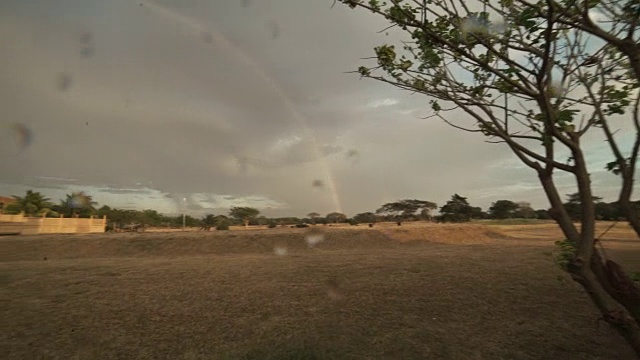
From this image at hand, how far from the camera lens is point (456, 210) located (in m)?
90.3

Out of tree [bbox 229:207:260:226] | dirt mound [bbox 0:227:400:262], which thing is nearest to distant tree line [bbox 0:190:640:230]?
tree [bbox 229:207:260:226]

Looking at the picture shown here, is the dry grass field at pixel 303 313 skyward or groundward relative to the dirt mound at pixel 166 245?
groundward

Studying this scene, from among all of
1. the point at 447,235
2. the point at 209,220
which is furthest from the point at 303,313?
the point at 209,220

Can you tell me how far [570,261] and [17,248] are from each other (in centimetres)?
3670

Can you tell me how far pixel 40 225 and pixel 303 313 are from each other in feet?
174

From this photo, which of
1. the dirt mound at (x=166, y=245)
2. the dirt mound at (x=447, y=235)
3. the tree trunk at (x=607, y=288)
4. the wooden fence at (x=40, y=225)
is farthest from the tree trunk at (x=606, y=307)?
the wooden fence at (x=40, y=225)

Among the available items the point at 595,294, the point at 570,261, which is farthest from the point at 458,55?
the point at 595,294

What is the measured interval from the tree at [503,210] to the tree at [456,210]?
6663mm

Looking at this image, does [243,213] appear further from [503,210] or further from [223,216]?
[503,210]

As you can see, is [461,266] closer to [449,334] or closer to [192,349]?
[449,334]

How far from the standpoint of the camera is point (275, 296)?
12.3 m

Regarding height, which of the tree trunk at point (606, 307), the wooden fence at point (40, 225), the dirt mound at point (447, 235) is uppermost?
the wooden fence at point (40, 225)

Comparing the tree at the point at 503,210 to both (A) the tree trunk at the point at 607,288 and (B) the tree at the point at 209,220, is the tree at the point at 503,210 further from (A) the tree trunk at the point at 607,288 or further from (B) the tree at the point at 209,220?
(A) the tree trunk at the point at 607,288

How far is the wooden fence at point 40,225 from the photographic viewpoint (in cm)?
4696
